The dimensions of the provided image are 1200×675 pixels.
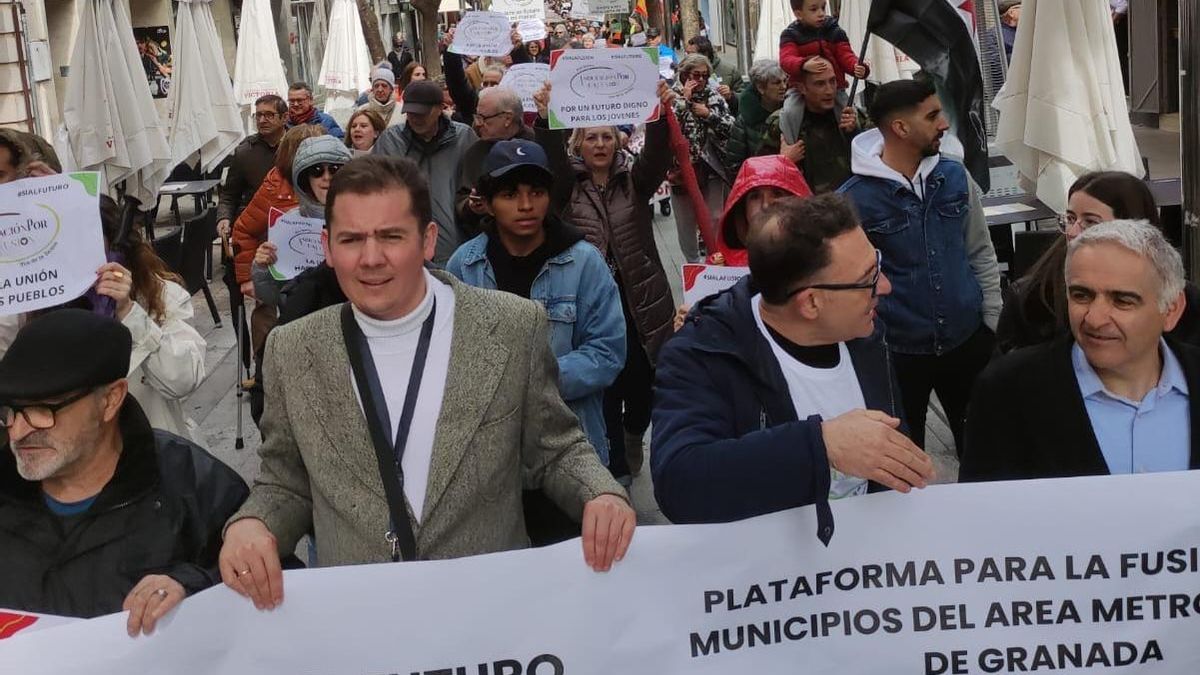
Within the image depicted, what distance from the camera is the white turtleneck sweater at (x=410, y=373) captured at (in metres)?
3.01

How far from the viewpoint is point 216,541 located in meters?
3.26

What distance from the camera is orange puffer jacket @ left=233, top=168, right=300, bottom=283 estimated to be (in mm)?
7590

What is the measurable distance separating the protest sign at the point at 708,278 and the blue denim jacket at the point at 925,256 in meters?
0.63

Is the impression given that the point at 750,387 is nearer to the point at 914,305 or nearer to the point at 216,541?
the point at 216,541

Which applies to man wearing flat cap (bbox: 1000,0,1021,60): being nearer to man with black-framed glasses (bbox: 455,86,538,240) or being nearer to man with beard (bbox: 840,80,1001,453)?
man with black-framed glasses (bbox: 455,86,538,240)

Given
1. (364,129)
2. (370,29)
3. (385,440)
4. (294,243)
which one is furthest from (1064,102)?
(370,29)

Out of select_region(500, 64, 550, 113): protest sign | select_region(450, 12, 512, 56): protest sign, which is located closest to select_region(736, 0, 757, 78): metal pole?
select_region(450, 12, 512, 56): protest sign

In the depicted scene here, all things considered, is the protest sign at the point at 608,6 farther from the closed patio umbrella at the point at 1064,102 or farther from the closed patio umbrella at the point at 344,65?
the closed patio umbrella at the point at 1064,102

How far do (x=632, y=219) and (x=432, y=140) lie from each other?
199 centimetres

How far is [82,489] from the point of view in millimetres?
3176

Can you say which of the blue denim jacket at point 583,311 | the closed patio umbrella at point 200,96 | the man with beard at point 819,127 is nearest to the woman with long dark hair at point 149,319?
the blue denim jacket at point 583,311

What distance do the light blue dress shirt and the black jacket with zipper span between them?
1.48 ft

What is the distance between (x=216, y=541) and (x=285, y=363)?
0.49 m

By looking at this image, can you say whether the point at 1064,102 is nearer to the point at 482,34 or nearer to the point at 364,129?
the point at 364,129
